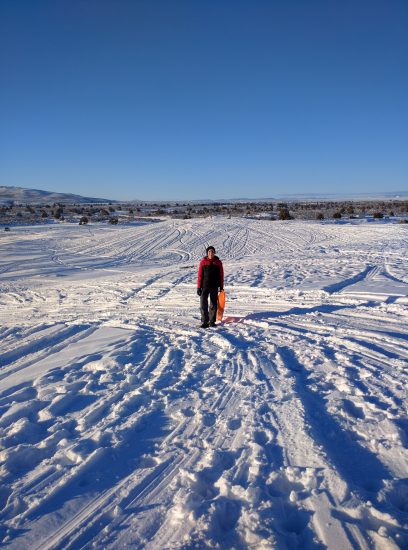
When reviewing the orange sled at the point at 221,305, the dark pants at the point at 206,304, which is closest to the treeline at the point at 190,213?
the orange sled at the point at 221,305

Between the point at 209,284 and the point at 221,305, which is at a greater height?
the point at 209,284

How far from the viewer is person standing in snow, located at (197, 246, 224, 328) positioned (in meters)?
8.71

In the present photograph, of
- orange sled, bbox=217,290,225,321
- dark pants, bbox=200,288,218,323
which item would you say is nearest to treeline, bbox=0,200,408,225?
orange sled, bbox=217,290,225,321

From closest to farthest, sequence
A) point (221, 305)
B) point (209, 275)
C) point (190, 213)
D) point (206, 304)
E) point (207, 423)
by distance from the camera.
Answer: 1. point (207, 423)
2. point (206, 304)
3. point (209, 275)
4. point (221, 305)
5. point (190, 213)

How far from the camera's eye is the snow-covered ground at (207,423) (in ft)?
10.2

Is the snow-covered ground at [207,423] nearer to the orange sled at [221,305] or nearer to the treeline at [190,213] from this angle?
the orange sled at [221,305]

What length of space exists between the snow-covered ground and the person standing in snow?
0.39m

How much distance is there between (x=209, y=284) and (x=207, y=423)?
450cm

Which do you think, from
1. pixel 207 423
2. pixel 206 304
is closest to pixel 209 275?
pixel 206 304

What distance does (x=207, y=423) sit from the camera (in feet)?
14.8

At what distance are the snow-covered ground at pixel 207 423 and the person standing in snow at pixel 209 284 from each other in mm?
387

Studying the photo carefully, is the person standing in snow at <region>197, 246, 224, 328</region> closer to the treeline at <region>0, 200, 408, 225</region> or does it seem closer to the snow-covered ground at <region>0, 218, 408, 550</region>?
the snow-covered ground at <region>0, 218, 408, 550</region>

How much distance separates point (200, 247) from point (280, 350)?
17342mm

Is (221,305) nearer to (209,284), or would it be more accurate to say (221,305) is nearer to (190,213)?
(209,284)
